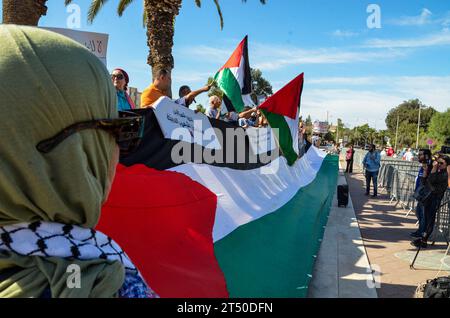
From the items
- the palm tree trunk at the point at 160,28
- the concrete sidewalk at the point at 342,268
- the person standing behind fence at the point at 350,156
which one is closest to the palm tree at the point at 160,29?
the palm tree trunk at the point at 160,28

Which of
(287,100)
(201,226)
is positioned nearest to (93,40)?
(287,100)

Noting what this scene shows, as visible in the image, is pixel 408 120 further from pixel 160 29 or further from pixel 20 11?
pixel 20 11

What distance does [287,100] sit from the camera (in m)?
6.80

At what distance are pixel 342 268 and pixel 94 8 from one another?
39.6ft

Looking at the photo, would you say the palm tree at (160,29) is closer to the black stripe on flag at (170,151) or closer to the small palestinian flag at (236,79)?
the small palestinian flag at (236,79)

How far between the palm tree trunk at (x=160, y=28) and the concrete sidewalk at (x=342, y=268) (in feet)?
20.3

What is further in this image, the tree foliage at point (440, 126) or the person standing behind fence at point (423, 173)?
the tree foliage at point (440, 126)

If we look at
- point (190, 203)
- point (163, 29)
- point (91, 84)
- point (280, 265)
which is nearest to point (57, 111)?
point (91, 84)

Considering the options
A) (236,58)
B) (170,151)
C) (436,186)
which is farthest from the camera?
(436,186)

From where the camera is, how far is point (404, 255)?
22.6ft

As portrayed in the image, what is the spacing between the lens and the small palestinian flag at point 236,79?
6693mm
